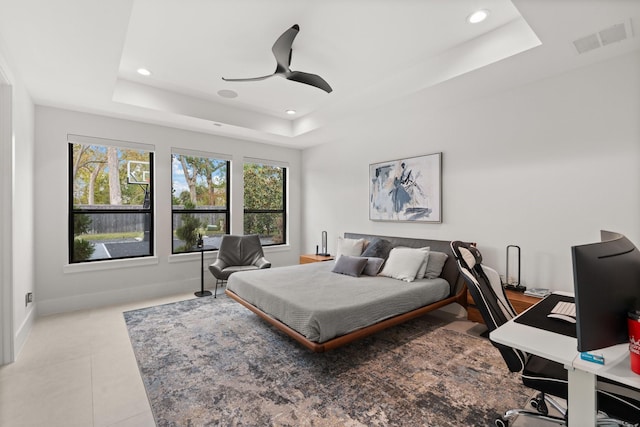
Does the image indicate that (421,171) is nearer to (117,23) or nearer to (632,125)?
(632,125)

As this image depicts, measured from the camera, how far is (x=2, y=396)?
7.14 feet

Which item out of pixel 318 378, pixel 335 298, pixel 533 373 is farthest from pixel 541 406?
pixel 335 298

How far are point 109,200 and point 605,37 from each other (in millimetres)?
5735

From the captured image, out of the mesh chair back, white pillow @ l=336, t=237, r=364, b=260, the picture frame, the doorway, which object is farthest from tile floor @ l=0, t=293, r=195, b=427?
the picture frame

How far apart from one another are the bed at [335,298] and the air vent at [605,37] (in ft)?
7.71

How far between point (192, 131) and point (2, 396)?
12.8 ft

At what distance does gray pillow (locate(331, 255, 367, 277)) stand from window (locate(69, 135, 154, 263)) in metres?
2.97

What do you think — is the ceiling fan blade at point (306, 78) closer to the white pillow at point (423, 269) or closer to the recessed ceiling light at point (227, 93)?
the recessed ceiling light at point (227, 93)

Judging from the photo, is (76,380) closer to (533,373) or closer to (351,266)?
(351,266)

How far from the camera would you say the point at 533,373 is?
1569 mm

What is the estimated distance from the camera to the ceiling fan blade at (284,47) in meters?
2.49

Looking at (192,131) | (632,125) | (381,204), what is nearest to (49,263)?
(192,131)

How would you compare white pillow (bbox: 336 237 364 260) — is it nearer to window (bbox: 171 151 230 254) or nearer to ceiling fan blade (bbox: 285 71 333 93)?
window (bbox: 171 151 230 254)

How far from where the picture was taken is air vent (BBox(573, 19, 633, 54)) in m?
2.26
